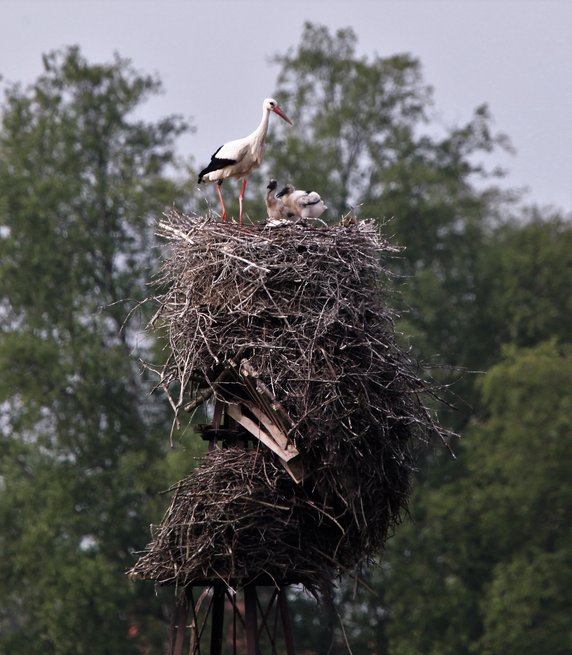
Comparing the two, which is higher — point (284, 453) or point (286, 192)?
point (286, 192)

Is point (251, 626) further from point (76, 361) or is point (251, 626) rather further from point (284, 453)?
point (76, 361)

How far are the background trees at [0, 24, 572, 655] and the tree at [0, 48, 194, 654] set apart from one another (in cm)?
4

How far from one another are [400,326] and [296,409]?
15.7m

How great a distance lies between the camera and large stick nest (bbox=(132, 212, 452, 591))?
13.0 m

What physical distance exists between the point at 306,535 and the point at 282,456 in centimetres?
79

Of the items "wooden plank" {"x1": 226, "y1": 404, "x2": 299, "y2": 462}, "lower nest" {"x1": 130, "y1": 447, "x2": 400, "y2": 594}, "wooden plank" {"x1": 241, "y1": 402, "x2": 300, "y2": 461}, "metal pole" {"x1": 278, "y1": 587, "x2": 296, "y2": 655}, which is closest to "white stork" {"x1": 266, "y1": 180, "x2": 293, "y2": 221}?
"wooden plank" {"x1": 226, "y1": 404, "x2": 299, "y2": 462}

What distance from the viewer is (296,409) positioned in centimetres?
1286

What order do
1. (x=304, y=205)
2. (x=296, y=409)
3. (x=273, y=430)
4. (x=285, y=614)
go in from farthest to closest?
(x=304, y=205) < (x=285, y=614) < (x=273, y=430) < (x=296, y=409)

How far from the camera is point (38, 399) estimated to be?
30078mm

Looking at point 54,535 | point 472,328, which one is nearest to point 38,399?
point 54,535

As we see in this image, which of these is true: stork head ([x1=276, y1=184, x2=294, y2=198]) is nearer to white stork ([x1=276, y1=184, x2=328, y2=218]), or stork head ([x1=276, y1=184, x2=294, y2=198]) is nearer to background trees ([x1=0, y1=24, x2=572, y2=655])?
white stork ([x1=276, y1=184, x2=328, y2=218])

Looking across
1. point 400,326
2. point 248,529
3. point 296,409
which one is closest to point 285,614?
point 248,529

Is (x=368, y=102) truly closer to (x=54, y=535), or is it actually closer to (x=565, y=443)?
(x=565, y=443)

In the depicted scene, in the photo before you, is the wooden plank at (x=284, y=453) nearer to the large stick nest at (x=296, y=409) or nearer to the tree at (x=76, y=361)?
the large stick nest at (x=296, y=409)
